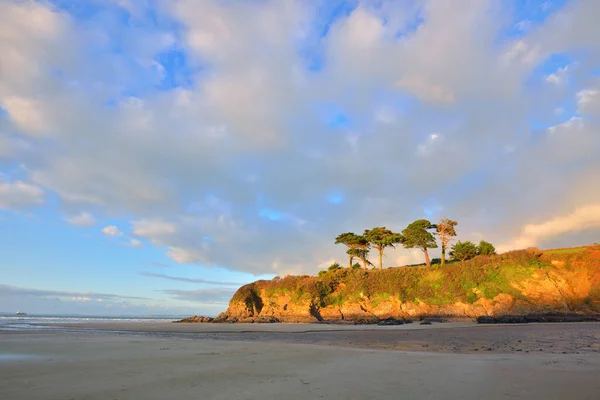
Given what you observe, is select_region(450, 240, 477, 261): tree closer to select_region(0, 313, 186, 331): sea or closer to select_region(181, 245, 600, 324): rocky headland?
select_region(181, 245, 600, 324): rocky headland

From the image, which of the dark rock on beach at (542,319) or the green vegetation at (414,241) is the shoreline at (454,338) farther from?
the green vegetation at (414,241)

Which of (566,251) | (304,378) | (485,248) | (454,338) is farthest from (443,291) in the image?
(304,378)

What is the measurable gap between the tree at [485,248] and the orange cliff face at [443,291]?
16.7m

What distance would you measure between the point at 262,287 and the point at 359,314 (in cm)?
2110

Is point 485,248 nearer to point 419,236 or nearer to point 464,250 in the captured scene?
point 464,250

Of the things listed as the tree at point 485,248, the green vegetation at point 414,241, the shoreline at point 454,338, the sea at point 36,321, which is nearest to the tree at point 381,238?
the green vegetation at point 414,241

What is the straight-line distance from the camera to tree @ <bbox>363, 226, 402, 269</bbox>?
6575 cm

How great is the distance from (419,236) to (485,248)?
1293 centimetres

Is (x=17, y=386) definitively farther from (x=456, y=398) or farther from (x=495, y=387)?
(x=495, y=387)

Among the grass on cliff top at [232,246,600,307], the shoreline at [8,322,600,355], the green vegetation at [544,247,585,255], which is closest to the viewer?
the shoreline at [8,322,600,355]

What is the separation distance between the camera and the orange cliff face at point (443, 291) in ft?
129

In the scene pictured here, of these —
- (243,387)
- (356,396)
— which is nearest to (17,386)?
(243,387)

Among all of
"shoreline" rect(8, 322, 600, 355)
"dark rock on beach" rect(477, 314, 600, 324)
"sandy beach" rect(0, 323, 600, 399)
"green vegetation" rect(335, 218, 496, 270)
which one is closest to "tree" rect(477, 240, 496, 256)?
"green vegetation" rect(335, 218, 496, 270)

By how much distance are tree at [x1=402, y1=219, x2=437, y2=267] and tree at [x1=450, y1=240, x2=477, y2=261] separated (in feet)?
17.9
